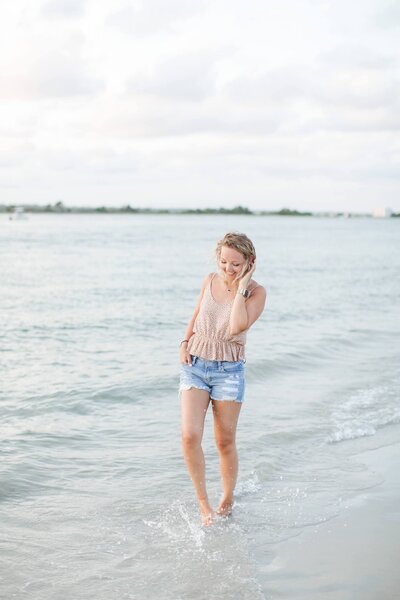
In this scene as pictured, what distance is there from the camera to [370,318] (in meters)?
19.7

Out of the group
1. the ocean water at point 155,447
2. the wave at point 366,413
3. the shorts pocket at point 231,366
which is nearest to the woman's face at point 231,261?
the shorts pocket at point 231,366

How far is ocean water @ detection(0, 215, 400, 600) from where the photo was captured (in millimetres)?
5070

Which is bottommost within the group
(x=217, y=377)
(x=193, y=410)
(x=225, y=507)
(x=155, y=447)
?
(x=155, y=447)

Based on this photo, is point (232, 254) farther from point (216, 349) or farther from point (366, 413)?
point (366, 413)

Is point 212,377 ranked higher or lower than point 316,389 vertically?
higher

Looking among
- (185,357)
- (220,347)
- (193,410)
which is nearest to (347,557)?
(193,410)

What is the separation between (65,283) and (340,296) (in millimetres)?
10087

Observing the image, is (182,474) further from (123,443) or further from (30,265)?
(30,265)

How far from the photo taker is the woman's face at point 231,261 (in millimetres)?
5453

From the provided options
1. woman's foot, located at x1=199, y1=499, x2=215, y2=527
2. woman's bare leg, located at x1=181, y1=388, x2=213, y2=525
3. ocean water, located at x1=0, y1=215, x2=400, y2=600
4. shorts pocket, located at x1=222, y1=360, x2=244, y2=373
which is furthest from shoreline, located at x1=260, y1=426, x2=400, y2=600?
shorts pocket, located at x1=222, y1=360, x2=244, y2=373

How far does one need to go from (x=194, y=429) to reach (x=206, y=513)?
0.73 meters

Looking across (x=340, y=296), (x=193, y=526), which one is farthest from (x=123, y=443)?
(x=340, y=296)

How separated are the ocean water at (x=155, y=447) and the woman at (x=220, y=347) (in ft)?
2.54

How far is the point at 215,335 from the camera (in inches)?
218
